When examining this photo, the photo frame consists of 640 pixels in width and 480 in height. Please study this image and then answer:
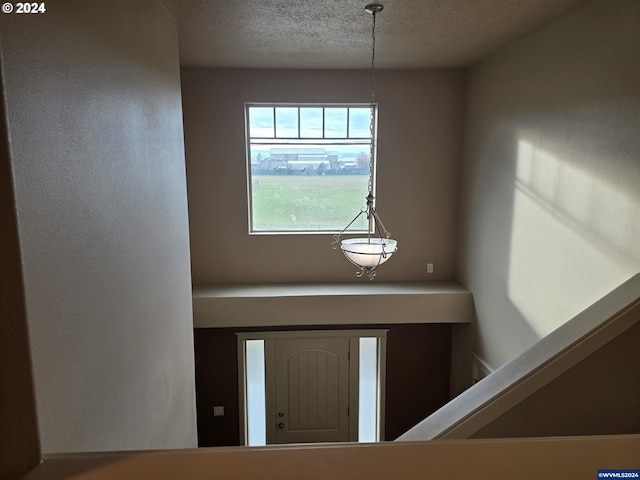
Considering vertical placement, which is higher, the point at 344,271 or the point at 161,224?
the point at 161,224

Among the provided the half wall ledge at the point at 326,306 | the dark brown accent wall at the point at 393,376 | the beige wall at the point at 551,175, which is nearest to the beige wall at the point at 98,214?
the half wall ledge at the point at 326,306

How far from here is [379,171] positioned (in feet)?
16.7

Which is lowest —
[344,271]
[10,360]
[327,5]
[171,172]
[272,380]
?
[272,380]

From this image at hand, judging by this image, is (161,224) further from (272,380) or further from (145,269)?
(272,380)

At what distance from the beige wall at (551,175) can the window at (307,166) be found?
49.7 inches

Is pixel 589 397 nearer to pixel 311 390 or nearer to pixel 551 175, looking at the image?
pixel 551 175

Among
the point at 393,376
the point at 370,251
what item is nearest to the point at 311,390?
the point at 393,376

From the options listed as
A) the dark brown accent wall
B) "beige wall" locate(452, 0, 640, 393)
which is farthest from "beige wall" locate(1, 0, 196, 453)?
"beige wall" locate(452, 0, 640, 393)

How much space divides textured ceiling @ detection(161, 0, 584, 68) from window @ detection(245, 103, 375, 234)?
60 cm

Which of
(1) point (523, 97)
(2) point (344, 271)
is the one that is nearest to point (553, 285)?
(1) point (523, 97)

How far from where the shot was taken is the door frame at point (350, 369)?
207 inches

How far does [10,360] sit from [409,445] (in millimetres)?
697

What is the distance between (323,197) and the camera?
5227 mm

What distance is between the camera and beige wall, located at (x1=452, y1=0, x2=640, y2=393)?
261cm
